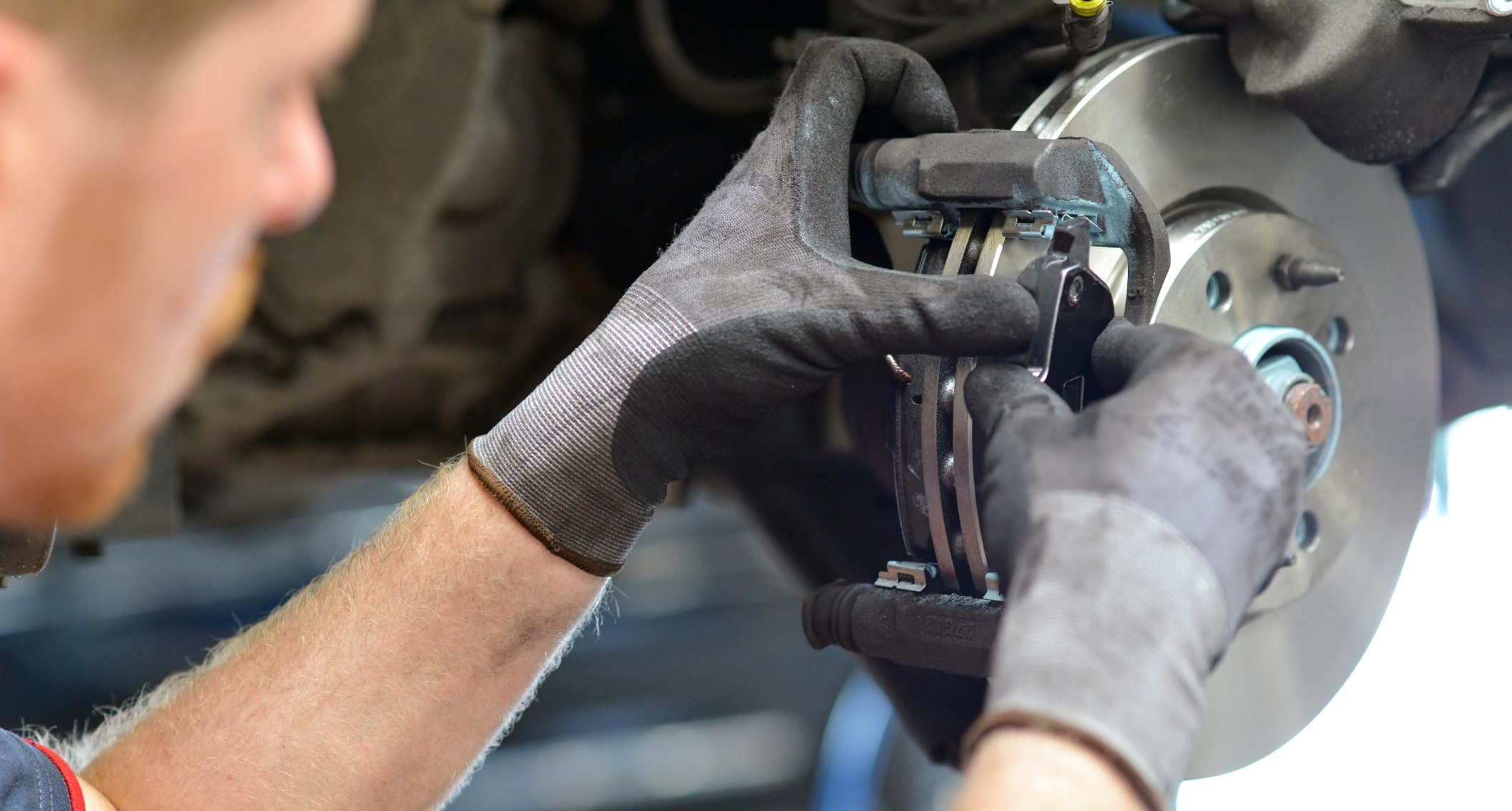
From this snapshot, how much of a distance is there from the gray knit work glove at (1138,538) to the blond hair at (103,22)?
36cm

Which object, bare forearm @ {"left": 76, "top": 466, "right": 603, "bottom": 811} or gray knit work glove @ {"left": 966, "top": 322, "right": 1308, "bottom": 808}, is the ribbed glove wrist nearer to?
bare forearm @ {"left": 76, "top": 466, "right": 603, "bottom": 811}

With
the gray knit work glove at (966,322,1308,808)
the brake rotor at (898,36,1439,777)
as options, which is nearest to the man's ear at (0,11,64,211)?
the gray knit work glove at (966,322,1308,808)

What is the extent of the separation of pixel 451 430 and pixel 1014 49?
0.78m

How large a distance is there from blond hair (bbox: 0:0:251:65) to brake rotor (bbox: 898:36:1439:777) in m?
0.48

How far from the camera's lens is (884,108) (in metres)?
0.79

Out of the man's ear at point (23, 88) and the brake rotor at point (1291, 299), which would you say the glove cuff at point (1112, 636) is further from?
the man's ear at point (23, 88)

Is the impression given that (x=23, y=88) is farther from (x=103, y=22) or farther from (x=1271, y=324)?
(x=1271, y=324)

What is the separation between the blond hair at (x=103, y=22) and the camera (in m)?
0.31

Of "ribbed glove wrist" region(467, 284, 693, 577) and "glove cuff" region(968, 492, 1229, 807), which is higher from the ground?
"glove cuff" region(968, 492, 1229, 807)

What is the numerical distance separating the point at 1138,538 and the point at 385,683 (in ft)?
1.70

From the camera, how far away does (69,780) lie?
78 cm

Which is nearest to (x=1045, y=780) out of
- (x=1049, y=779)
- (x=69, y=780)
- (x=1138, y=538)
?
(x=1049, y=779)

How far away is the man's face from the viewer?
0.32 metres

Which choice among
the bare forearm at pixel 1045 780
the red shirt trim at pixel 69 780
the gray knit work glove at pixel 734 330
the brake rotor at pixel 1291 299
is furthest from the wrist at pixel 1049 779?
the red shirt trim at pixel 69 780
